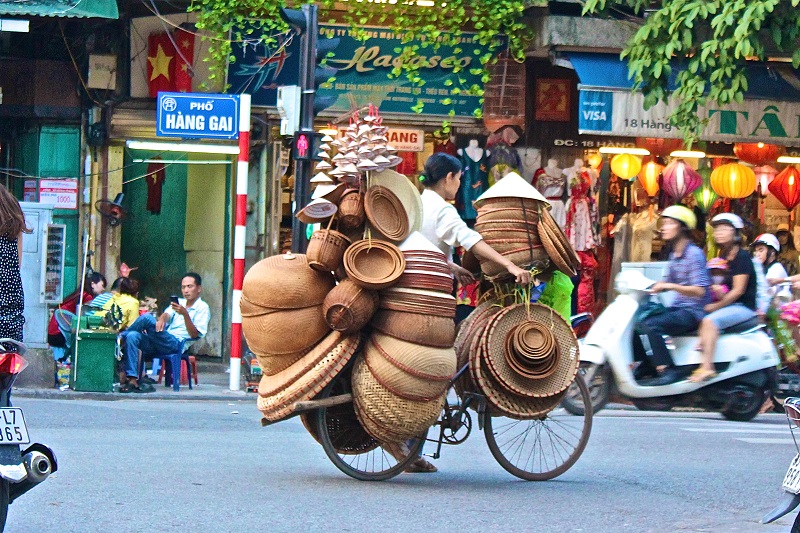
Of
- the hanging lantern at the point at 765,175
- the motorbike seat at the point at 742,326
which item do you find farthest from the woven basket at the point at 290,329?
the hanging lantern at the point at 765,175

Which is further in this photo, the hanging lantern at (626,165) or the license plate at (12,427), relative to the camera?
the hanging lantern at (626,165)

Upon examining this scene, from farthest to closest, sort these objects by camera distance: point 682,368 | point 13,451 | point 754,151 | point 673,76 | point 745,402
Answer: point 754,151 < point 673,76 < point 745,402 < point 682,368 < point 13,451

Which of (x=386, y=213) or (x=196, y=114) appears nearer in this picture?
(x=386, y=213)

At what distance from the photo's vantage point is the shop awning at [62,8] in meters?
14.3

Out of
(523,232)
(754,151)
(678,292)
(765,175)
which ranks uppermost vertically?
(754,151)

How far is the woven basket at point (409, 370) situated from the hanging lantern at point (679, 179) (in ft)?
33.7

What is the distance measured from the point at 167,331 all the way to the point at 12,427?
936 cm

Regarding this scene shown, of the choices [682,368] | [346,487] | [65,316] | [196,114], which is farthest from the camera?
[65,316]

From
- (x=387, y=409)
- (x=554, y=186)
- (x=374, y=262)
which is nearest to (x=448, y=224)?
(x=374, y=262)

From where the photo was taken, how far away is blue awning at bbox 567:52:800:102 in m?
16.3

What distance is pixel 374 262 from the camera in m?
7.20

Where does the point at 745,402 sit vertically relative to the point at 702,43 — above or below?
below

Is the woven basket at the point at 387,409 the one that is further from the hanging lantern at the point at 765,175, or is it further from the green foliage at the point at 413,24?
the hanging lantern at the point at 765,175

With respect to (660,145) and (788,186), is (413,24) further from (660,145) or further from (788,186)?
(788,186)
